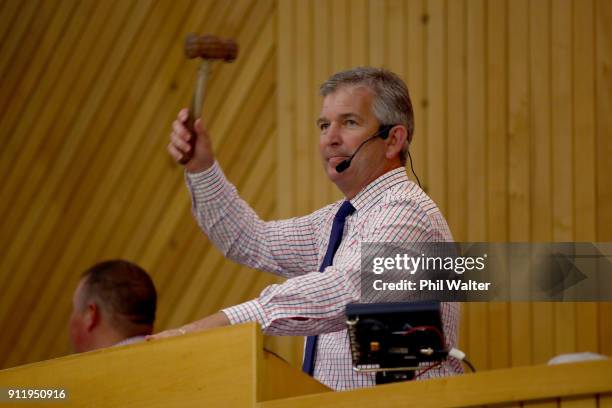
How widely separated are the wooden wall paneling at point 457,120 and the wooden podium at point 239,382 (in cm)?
202

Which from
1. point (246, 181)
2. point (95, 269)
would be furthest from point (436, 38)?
point (95, 269)

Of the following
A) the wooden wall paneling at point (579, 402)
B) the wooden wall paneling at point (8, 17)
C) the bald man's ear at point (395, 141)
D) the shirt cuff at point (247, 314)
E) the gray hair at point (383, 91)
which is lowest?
the wooden wall paneling at point (579, 402)

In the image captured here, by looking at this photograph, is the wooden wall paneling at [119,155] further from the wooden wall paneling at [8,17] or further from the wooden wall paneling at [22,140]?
the wooden wall paneling at [8,17]

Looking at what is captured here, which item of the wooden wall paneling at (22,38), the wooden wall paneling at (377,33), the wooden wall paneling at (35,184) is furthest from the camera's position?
the wooden wall paneling at (22,38)

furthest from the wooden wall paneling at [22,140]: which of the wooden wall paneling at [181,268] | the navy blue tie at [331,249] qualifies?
the navy blue tie at [331,249]

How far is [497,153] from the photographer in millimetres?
4312

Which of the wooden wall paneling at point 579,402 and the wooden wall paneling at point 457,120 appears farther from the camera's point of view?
the wooden wall paneling at point 457,120

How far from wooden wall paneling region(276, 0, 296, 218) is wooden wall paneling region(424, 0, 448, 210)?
2.06 ft

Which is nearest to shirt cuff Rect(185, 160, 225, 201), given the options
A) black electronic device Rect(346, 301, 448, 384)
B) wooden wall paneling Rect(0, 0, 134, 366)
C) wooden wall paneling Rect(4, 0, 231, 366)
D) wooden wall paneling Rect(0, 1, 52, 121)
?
black electronic device Rect(346, 301, 448, 384)

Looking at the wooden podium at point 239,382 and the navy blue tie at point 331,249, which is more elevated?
the navy blue tie at point 331,249

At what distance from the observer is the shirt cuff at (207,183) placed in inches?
127

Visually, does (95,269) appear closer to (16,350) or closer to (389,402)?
(389,402)

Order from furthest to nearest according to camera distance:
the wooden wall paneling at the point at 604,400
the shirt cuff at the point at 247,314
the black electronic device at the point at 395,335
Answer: the shirt cuff at the point at 247,314, the black electronic device at the point at 395,335, the wooden wall paneling at the point at 604,400

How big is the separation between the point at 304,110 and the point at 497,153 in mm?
890
